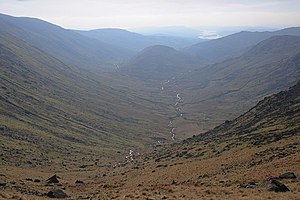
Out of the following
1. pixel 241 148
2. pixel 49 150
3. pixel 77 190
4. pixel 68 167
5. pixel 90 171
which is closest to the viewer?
pixel 77 190

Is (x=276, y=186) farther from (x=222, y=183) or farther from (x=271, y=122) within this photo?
(x=271, y=122)

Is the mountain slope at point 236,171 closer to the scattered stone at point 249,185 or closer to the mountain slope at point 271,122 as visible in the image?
the scattered stone at point 249,185

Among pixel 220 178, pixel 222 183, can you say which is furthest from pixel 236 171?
pixel 222 183

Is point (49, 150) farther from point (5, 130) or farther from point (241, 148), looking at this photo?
point (241, 148)

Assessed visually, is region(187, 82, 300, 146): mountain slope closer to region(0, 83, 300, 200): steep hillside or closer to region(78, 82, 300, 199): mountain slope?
region(78, 82, 300, 199): mountain slope

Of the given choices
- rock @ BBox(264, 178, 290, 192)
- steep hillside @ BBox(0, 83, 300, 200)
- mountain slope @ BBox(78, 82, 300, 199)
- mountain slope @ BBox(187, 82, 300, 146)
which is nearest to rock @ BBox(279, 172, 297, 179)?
steep hillside @ BBox(0, 83, 300, 200)

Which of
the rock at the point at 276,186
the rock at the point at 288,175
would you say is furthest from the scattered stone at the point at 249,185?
the rock at the point at 288,175

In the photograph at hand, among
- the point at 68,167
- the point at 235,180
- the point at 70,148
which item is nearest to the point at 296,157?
the point at 235,180

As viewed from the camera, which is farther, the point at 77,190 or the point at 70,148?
Answer: the point at 70,148

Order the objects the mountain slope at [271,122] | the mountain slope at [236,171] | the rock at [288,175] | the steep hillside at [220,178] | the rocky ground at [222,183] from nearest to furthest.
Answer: the rocky ground at [222,183], the steep hillside at [220,178], the mountain slope at [236,171], the rock at [288,175], the mountain slope at [271,122]

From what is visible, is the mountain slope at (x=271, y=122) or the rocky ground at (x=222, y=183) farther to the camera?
the mountain slope at (x=271, y=122)

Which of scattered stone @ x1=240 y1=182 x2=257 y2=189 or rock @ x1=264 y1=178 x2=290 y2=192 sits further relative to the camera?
scattered stone @ x1=240 y1=182 x2=257 y2=189
